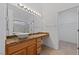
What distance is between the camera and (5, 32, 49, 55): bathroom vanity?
2406mm

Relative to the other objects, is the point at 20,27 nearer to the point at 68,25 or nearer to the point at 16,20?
the point at 16,20

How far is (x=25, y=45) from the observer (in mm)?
2881

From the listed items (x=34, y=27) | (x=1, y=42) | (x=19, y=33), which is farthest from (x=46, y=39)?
(x=1, y=42)

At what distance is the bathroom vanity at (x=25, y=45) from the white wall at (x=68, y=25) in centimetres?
103

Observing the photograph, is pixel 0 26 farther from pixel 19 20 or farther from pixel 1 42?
pixel 19 20

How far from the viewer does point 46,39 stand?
3.73 meters

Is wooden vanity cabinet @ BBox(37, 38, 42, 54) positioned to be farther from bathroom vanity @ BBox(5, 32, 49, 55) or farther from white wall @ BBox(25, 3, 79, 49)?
white wall @ BBox(25, 3, 79, 49)

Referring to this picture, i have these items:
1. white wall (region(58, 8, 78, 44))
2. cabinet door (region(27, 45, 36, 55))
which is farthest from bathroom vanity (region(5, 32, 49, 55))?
white wall (region(58, 8, 78, 44))

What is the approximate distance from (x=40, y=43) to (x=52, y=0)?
134 centimetres

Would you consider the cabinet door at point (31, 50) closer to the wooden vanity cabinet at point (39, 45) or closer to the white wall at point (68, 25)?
the wooden vanity cabinet at point (39, 45)

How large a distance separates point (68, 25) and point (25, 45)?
9.03 feet
